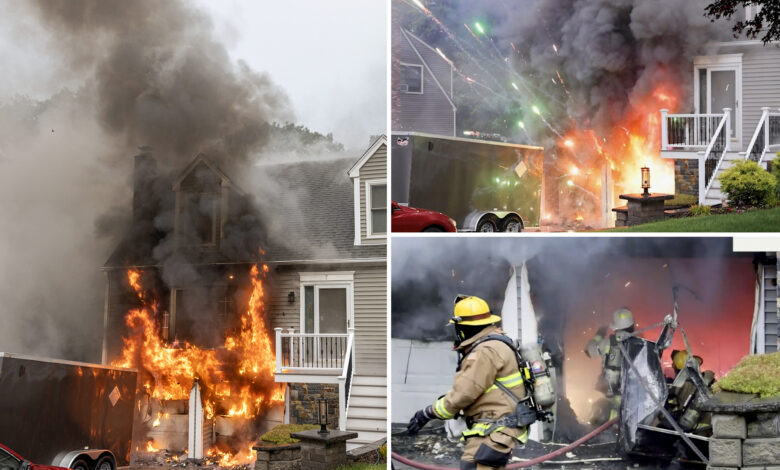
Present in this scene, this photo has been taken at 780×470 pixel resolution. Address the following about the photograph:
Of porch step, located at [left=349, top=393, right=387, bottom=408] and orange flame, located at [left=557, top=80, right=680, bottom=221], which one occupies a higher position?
orange flame, located at [left=557, top=80, right=680, bottom=221]

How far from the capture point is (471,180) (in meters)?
10.3

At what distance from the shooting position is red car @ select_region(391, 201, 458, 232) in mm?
9992

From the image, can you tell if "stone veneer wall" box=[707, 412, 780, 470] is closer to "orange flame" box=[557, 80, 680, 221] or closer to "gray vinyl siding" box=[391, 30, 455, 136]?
"orange flame" box=[557, 80, 680, 221]

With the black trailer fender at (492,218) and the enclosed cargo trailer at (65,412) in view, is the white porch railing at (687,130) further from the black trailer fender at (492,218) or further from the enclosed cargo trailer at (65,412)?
the enclosed cargo trailer at (65,412)

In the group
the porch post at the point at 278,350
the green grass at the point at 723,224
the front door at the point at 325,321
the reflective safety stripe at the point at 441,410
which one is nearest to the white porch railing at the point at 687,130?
the green grass at the point at 723,224

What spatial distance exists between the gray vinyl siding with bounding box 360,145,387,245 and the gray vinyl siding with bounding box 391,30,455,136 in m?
1.45

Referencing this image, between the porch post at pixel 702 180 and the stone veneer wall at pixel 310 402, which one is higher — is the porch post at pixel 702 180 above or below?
above

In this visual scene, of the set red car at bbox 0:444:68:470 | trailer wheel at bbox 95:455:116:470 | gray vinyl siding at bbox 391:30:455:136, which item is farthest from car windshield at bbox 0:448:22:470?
gray vinyl siding at bbox 391:30:455:136

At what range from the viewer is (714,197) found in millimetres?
10008

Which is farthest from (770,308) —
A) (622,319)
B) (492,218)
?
(492,218)

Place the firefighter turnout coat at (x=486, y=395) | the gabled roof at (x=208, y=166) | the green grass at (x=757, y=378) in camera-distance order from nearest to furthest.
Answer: the firefighter turnout coat at (x=486, y=395) → the green grass at (x=757, y=378) → the gabled roof at (x=208, y=166)

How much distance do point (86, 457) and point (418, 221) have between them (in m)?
4.58

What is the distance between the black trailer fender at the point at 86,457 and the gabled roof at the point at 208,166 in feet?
12.7

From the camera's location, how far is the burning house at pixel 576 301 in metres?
9.72
